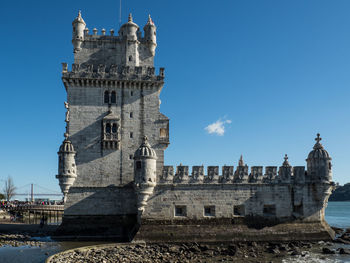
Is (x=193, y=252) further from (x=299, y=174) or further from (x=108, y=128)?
(x=108, y=128)

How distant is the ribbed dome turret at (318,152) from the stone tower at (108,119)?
539 inches

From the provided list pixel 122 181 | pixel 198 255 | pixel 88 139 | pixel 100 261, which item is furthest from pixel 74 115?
pixel 198 255

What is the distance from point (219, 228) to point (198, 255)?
448cm

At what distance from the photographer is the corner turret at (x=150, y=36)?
32.7 meters

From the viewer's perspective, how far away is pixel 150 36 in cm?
3281

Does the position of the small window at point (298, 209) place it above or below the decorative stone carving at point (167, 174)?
below

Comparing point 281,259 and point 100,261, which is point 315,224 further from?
point 100,261

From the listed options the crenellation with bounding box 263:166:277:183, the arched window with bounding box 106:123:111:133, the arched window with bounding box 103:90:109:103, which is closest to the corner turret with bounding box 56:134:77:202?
the arched window with bounding box 106:123:111:133

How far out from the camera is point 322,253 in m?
25.0

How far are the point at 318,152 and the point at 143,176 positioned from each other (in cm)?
1622

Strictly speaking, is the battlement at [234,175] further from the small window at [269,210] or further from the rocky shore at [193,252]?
the rocky shore at [193,252]

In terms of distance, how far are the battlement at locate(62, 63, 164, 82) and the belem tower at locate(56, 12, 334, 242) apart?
9cm

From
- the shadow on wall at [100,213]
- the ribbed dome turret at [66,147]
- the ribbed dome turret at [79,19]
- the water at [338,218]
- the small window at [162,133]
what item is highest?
the ribbed dome turret at [79,19]

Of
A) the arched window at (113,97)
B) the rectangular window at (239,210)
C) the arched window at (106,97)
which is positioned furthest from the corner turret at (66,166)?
the rectangular window at (239,210)
